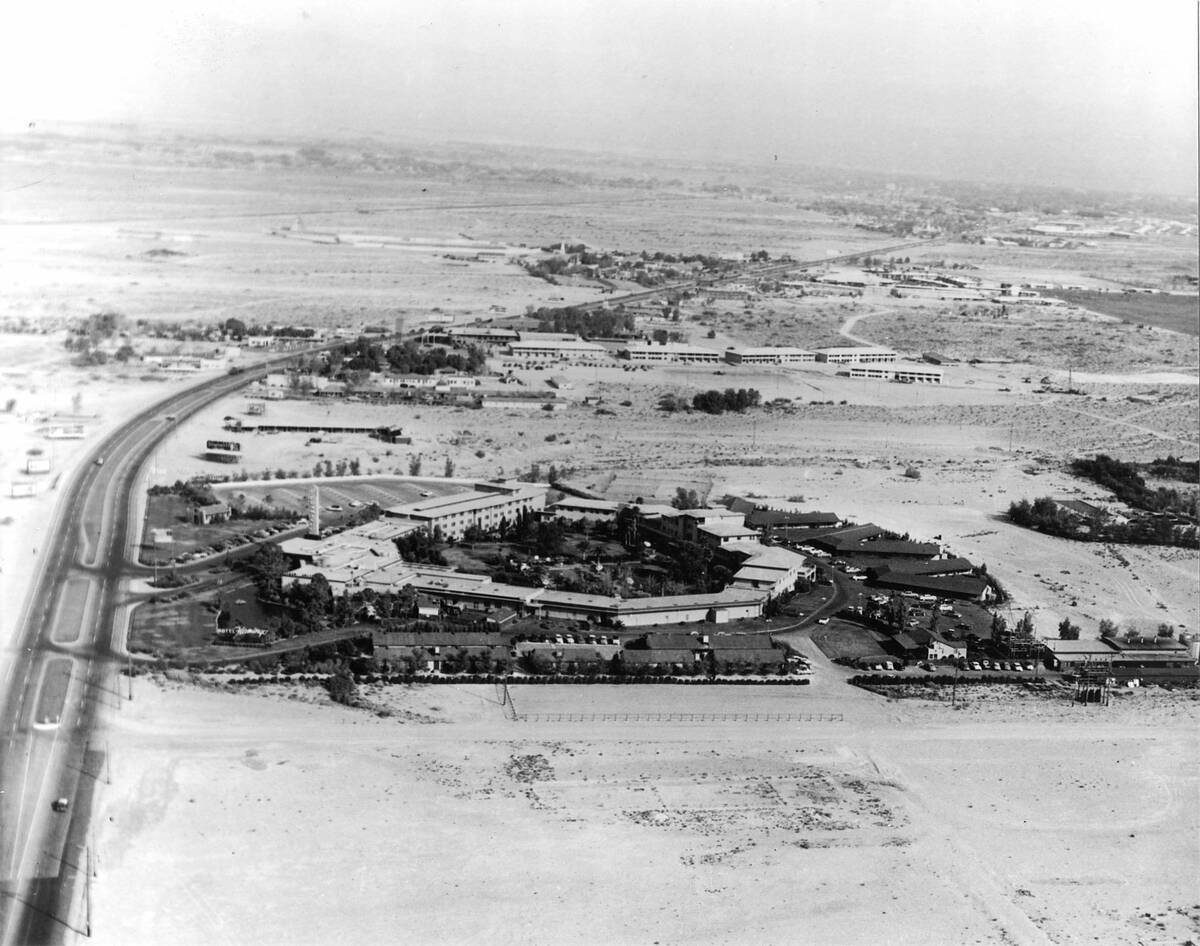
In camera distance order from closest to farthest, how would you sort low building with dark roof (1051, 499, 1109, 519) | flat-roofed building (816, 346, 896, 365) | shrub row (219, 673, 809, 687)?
1. shrub row (219, 673, 809, 687)
2. low building with dark roof (1051, 499, 1109, 519)
3. flat-roofed building (816, 346, 896, 365)

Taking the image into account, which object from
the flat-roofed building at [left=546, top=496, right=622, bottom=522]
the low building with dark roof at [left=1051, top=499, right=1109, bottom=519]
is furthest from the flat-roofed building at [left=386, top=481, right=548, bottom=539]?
the low building with dark roof at [left=1051, top=499, right=1109, bottom=519]

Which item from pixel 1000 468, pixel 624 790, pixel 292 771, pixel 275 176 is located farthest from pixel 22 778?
pixel 275 176

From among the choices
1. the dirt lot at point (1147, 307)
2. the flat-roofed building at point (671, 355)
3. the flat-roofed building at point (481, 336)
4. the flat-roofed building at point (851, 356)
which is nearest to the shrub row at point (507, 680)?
the flat-roofed building at point (671, 355)

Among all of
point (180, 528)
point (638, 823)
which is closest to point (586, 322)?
point (180, 528)

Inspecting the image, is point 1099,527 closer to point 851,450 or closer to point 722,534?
point 851,450

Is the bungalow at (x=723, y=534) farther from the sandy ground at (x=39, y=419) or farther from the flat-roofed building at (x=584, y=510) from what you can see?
the sandy ground at (x=39, y=419)

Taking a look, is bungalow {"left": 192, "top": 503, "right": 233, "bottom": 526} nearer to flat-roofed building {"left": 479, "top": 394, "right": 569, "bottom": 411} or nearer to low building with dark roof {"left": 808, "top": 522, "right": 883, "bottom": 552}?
low building with dark roof {"left": 808, "top": 522, "right": 883, "bottom": 552}
